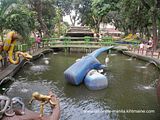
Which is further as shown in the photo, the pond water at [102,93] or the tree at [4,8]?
the tree at [4,8]

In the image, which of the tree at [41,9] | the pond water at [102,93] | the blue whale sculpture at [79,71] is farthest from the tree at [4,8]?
the tree at [41,9]

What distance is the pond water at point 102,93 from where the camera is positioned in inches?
412

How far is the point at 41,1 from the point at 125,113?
2789 cm

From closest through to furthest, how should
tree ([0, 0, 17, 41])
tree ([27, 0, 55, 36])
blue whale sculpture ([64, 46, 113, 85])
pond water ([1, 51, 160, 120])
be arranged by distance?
pond water ([1, 51, 160, 120])
blue whale sculpture ([64, 46, 113, 85])
tree ([0, 0, 17, 41])
tree ([27, 0, 55, 36])

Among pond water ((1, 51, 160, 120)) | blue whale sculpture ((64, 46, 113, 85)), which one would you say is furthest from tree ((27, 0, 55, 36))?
blue whale sculpture ((64, 46, 113, 85))

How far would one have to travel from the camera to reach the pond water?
10464 millimetres

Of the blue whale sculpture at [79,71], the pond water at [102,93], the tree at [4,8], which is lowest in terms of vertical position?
the pond water at [102,93]

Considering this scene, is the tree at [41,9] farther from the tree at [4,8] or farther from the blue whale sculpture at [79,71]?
the blue whale sculpture at [79,71]

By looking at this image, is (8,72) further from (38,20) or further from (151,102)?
(38,20)

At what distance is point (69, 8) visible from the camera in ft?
208

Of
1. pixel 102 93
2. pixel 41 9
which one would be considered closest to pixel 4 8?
pixel 102 93

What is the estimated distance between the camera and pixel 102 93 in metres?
13.2

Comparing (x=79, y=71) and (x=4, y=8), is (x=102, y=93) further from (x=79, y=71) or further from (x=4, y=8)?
(x=4, y=8)

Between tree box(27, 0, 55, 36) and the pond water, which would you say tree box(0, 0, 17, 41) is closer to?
the pond water
